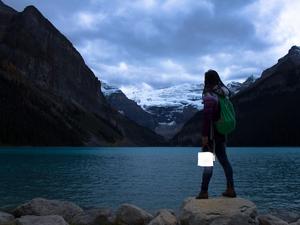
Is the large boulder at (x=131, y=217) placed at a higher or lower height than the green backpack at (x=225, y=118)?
lower

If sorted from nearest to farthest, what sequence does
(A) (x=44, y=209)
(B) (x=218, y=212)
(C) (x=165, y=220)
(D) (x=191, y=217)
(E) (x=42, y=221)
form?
(B) (x=218, y=212) → (D) (x=191, y=217) → (E) (x=42, y=221) → (C) (x=165, y=220) → (A) (x=44, y=209)

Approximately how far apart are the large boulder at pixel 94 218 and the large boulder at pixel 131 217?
0.36 m

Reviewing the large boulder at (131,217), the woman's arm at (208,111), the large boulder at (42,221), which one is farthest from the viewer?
the large boulder at (131,217)

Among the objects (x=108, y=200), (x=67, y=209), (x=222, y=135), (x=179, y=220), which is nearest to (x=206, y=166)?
(x=222, y=135)

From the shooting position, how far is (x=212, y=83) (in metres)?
15.5

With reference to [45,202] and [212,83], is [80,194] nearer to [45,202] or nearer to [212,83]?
[45,202]

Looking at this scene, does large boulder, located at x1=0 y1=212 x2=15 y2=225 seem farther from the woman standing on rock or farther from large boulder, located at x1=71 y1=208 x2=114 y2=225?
the woman standing on rock

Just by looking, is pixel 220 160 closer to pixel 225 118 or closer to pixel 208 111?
pixel 225 118

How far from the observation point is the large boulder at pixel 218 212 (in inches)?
604

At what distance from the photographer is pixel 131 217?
20.8 metres

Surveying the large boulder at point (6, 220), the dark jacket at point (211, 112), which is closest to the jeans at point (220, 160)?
the dark jacket at point (211, 112)

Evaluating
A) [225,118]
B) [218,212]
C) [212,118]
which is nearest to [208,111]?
[212,118]

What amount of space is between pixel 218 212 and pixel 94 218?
259 inches

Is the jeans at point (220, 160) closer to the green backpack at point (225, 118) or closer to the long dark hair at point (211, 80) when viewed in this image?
the green backpack at point (225, 118)
